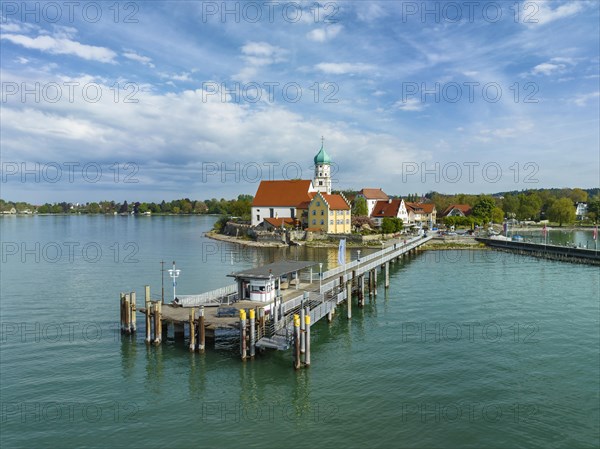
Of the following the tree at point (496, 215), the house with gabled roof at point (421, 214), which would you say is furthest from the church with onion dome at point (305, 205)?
the tree at point (496, 215)

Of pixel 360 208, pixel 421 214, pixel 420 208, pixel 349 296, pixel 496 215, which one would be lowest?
pixel 349 296

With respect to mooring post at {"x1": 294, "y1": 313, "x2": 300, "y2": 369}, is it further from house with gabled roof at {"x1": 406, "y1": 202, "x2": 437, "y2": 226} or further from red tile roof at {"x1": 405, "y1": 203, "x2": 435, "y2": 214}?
red tile roof at {"x1": 405, "y1": 203, "x2": 435, "y2": 214}

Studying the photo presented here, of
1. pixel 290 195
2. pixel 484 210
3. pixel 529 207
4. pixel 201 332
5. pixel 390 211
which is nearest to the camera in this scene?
pixel 201 332

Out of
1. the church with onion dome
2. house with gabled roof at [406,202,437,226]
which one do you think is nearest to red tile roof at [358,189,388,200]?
house with gabled roof at [406,202,437,226]

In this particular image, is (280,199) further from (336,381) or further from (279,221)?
(336,381)

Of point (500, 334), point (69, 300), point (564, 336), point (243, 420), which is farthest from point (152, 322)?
point (564, 336)

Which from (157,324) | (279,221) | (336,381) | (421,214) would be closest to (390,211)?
(421,214)

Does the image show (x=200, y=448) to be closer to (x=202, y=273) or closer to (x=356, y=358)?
(x=356, y=358)
